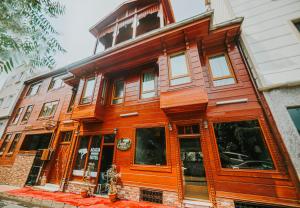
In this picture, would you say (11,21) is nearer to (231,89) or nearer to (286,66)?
(231,89)

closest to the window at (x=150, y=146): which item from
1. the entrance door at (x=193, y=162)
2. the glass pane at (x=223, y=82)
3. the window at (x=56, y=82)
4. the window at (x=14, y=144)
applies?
the entrance door at (x=193, y=162)

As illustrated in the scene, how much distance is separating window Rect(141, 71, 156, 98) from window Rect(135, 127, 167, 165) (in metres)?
1.89

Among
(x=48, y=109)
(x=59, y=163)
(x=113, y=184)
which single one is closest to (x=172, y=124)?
(x=113, y=184)

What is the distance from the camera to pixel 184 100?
568 centimetres

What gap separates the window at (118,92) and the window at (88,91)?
1.28 metres

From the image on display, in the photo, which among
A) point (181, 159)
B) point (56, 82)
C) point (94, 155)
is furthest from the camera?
point (56, 82)

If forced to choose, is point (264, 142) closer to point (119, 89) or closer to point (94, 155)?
point (119, 89)

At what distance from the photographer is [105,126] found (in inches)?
309

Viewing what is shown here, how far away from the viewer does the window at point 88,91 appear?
827 cm

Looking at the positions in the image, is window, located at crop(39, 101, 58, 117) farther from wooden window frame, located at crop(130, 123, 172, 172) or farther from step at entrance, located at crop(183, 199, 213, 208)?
step at entrance, located at crop(183, 199, 213, 208)

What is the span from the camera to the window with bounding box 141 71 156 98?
7446mm

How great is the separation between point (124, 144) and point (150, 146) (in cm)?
136

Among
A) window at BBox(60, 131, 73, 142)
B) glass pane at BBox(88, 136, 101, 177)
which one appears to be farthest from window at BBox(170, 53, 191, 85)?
window at BBox(60, 131, 73, 142)

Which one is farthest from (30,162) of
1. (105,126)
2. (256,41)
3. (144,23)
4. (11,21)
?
(256,41)
